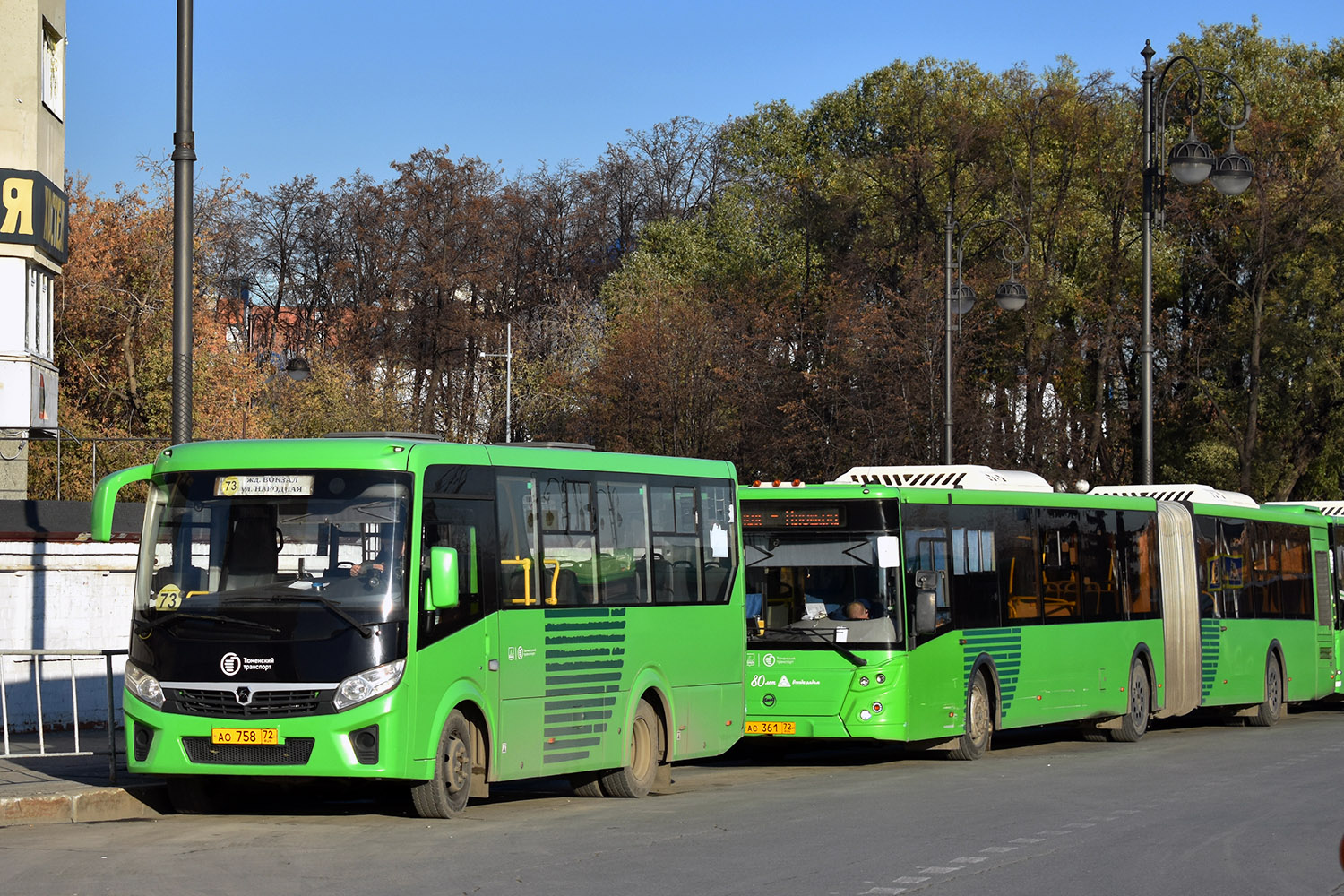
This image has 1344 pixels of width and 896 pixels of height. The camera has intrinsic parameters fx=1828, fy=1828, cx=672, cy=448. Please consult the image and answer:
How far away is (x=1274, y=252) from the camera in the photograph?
50062 millimetres

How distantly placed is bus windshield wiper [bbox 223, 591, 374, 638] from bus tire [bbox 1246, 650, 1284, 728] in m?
18.5

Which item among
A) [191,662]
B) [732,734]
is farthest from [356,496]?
[732,734]

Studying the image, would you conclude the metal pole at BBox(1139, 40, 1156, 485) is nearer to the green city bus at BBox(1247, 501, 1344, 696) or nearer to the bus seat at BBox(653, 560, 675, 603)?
the green city bus at BBox(1247, 501, 1344, 696)

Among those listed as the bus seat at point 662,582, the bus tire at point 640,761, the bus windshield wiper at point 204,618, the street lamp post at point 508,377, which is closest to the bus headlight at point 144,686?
the bus windshield wiper at point 204,618

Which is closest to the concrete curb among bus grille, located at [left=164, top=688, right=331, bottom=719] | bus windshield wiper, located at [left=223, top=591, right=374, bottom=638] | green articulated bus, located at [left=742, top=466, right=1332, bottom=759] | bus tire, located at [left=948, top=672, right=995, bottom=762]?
bus grille, located at [left=164, top=688, right=331, bottom=719]

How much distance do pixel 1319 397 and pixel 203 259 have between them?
3318cm

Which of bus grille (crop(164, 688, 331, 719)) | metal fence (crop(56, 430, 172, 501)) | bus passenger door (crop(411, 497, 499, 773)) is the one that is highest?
metal fence (crop(56, 430, 172, 501))

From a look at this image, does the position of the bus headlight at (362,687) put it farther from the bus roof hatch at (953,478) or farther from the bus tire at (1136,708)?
the bus tire at (1136,708)

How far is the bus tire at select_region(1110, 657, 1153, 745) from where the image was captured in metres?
23.3

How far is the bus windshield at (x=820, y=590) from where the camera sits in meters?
18.3

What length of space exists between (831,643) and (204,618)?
739 cm

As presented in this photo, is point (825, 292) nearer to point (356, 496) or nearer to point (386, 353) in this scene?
point (386, 353)

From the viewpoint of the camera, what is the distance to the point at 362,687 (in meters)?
12.6

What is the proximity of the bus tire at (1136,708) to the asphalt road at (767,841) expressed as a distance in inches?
214
